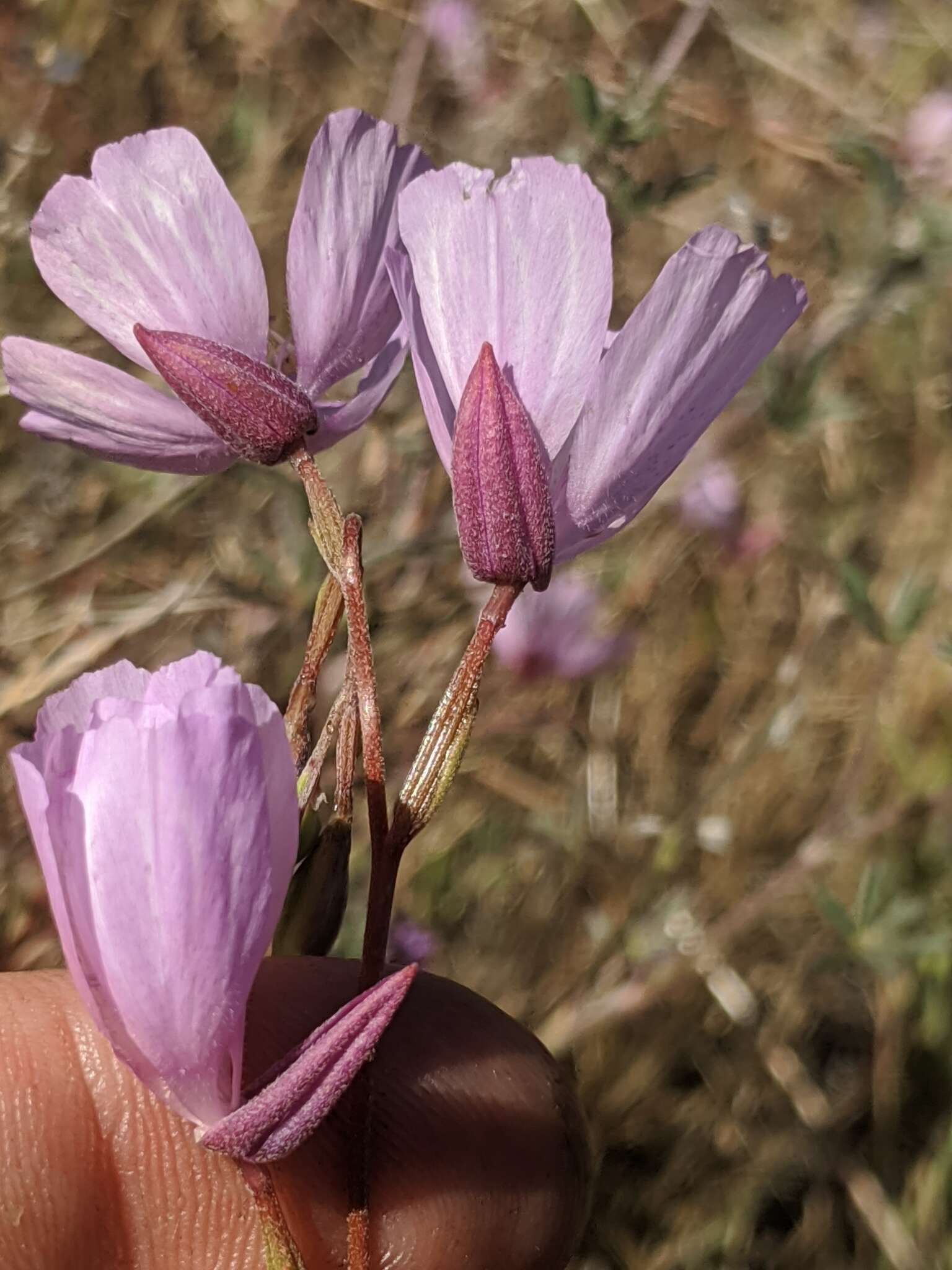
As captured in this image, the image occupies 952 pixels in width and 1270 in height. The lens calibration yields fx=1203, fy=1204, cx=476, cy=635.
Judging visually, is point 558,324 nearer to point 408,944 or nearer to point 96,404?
point 96,404

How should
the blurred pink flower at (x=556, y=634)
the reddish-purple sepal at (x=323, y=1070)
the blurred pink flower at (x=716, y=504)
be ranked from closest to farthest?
the reddish-purple sepal at (x=323, y=1070) < the blurred pink flower at (x=556, y=634) < the blurred pink flower at (x=716, y=504)

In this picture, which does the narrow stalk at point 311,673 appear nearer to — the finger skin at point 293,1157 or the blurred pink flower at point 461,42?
the finger skin at point 293,1157

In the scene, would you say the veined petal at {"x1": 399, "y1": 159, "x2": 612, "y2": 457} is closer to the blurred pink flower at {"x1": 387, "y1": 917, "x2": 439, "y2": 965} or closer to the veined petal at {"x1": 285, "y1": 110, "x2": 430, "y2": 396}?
the veined petal at {"x1": 285, "y1": 110, "x2": 430, "y2": 396}

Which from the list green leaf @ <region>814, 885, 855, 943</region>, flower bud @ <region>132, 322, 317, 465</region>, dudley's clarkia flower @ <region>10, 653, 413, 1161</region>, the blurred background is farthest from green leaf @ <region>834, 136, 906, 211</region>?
dudley's clarkia flower @ <region>10, 653, 413, 1161</region>

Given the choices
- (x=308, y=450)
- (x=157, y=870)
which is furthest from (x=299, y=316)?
(x=157, y=870)

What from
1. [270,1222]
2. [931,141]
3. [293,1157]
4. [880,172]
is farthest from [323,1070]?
[931,141]

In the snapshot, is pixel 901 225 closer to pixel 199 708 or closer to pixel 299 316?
pixel 299 316

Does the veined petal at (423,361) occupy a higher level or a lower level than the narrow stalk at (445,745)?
higher

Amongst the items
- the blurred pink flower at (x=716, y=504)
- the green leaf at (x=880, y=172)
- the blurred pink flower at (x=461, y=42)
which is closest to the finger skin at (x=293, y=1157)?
the green leaf at (x=880, y=172)
